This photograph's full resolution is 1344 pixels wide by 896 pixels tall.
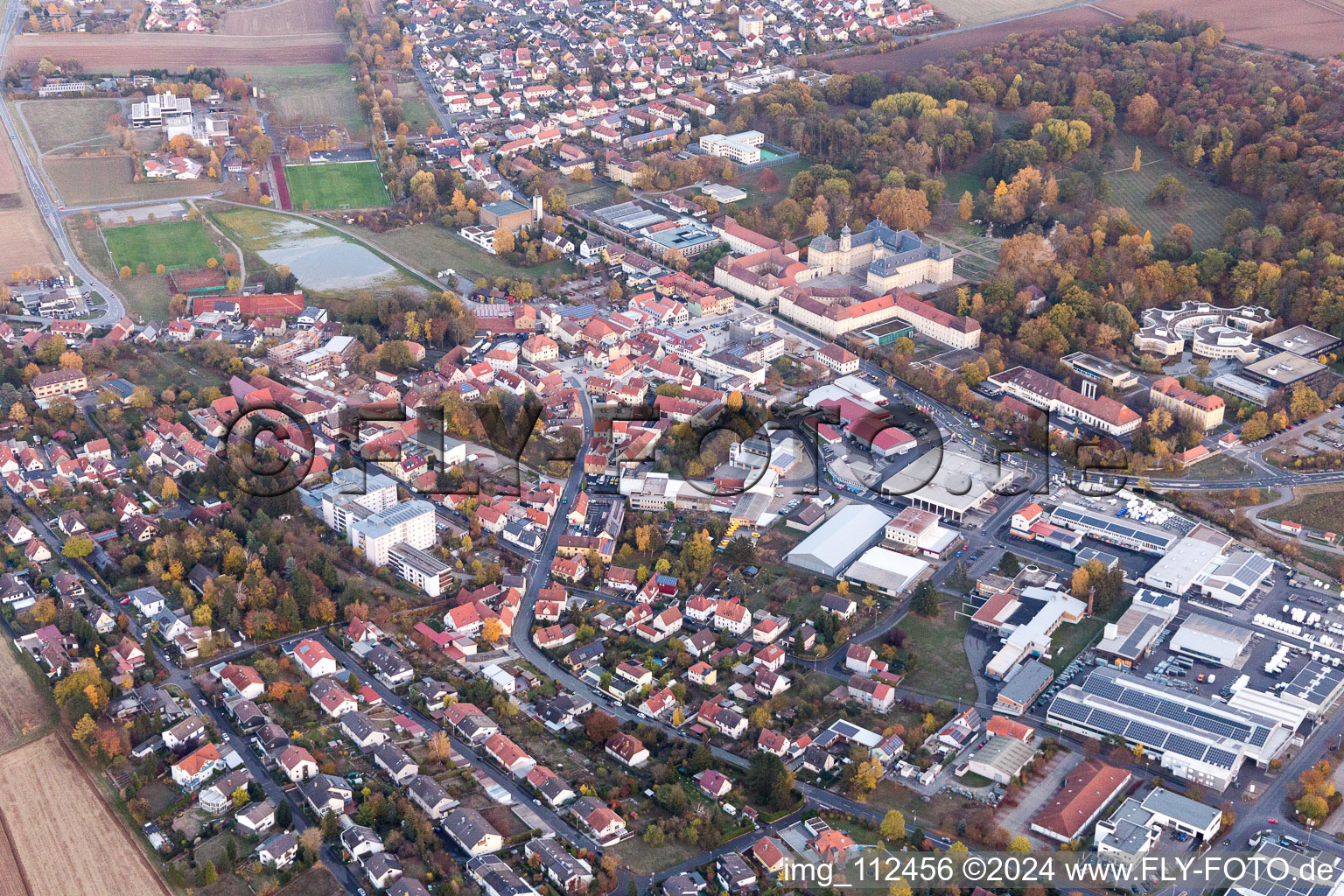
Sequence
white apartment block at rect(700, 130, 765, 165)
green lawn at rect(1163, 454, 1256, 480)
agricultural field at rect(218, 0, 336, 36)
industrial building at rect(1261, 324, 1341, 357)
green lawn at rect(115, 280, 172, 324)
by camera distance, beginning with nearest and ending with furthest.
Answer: green lawn at rect(1163, 454, 1256, 480), industrial building at rect(1261, 324, 1341, 357), green lawn at rect(115, 280, 172, 324), white apartment block at rect(700, 130, 765, 165), agricultural field at rect(218, 0, 336, 36)

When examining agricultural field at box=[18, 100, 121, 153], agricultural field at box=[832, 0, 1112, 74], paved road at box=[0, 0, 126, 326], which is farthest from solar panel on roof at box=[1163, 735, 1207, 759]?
agricultural field at box=[18, 100, 121, 153]

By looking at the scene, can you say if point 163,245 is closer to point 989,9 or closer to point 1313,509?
point 1313,509

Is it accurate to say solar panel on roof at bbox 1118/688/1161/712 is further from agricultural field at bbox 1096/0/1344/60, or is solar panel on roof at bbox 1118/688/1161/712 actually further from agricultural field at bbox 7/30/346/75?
agricultural field at bbox 7/30/346/75

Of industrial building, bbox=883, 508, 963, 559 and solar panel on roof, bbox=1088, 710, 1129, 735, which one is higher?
industrial building, bbox=883, 508, 963, 559

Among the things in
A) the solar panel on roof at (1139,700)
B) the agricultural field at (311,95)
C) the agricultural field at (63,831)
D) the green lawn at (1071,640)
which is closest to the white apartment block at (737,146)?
the agricultural field at (311,95)

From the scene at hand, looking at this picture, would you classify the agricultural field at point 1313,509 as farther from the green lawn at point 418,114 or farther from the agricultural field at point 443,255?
the green lawn at point 418,114

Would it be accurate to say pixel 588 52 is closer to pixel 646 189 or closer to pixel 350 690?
pixel 646 189
